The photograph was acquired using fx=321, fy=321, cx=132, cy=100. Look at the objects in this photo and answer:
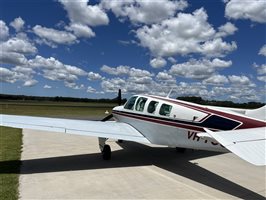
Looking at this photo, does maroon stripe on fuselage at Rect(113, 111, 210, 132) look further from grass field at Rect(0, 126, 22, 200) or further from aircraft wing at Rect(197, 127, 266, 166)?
grass field at Rect(0, 126, 22, 200)

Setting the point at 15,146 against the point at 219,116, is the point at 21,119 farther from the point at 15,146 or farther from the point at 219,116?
the point at 219,116

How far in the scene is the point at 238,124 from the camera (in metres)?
7.75

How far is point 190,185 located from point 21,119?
5.67 m

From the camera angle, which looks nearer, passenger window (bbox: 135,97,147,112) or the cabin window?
passenger window (bbox: 135,97,147,112)

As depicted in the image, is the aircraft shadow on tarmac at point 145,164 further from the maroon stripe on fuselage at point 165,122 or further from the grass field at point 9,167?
the maroon stripe on fuselage at point 165,122

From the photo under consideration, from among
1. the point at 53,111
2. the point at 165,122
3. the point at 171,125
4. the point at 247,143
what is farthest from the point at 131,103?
the point at 53,111

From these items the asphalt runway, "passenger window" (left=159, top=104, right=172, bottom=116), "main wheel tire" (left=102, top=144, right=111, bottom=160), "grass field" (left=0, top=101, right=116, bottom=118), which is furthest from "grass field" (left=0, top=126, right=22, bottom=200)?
"grass field" (left=0, top=101, right=116, bottom=118)

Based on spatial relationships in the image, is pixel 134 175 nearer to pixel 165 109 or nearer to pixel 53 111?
pixel 165 109

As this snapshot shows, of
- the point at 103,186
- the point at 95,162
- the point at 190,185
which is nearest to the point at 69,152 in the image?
the point at 95,162

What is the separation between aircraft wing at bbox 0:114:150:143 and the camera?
943cm

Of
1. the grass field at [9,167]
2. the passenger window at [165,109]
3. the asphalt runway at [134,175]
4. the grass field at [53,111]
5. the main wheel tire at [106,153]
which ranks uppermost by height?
the passenger window at [165,109]

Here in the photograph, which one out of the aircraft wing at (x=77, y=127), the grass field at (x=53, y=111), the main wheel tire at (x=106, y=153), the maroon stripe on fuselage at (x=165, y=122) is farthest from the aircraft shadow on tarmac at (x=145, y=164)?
the grass field at (x=53, y=111)

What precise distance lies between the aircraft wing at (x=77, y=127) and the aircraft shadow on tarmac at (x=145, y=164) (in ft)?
2.82

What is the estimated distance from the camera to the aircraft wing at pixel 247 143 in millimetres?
5344
